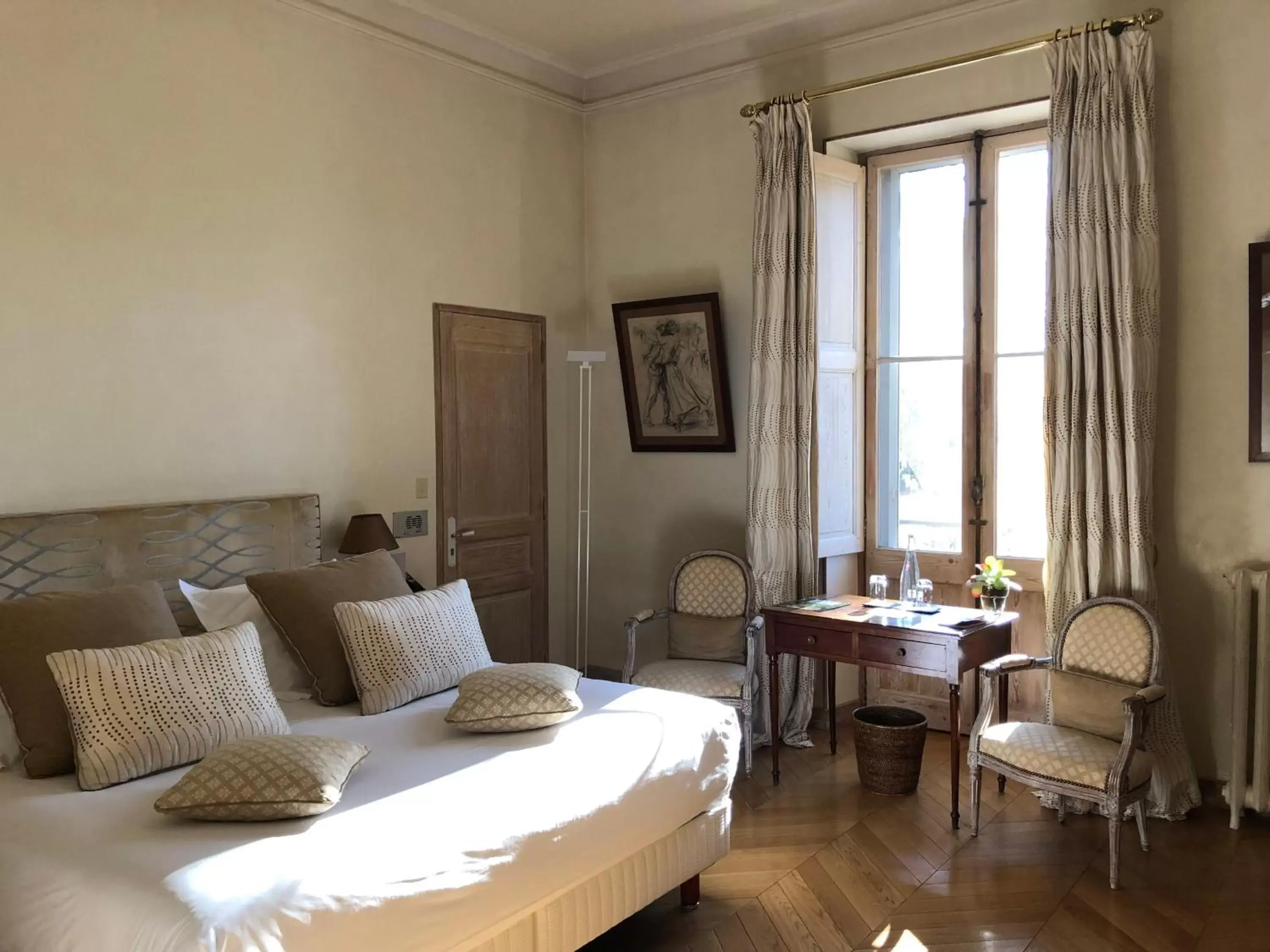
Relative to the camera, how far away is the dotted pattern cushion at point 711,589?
17.0 ft

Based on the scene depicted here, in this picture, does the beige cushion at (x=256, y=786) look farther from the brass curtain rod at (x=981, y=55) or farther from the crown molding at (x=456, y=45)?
the brass curtain rod at (x=981, y=55)

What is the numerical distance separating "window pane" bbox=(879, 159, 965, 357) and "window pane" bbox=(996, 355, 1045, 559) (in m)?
0.32

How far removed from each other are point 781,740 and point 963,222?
279 cm

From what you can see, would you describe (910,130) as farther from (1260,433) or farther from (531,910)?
(531,910)

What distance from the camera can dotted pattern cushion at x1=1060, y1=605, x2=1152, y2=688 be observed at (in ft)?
13.1

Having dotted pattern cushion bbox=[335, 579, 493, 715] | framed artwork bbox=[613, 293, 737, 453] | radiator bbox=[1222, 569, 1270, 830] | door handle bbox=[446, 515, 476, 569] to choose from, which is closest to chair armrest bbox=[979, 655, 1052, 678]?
radiator bbox=[1222, 569, 1270, 830]

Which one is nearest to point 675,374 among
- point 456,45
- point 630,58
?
point 630,58

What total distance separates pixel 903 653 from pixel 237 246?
334 centimetres

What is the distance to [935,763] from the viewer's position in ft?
16.0

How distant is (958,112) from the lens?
15.9ft

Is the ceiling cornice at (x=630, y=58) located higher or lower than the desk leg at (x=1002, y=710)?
higher

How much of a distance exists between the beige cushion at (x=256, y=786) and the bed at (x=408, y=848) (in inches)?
1.5

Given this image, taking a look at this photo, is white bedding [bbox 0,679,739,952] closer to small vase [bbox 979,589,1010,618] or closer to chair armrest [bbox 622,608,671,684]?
chair armrest [bbox 622,608,671,684]

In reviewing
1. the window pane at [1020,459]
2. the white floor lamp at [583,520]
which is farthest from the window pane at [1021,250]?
the white floor lamp at [583,520]
